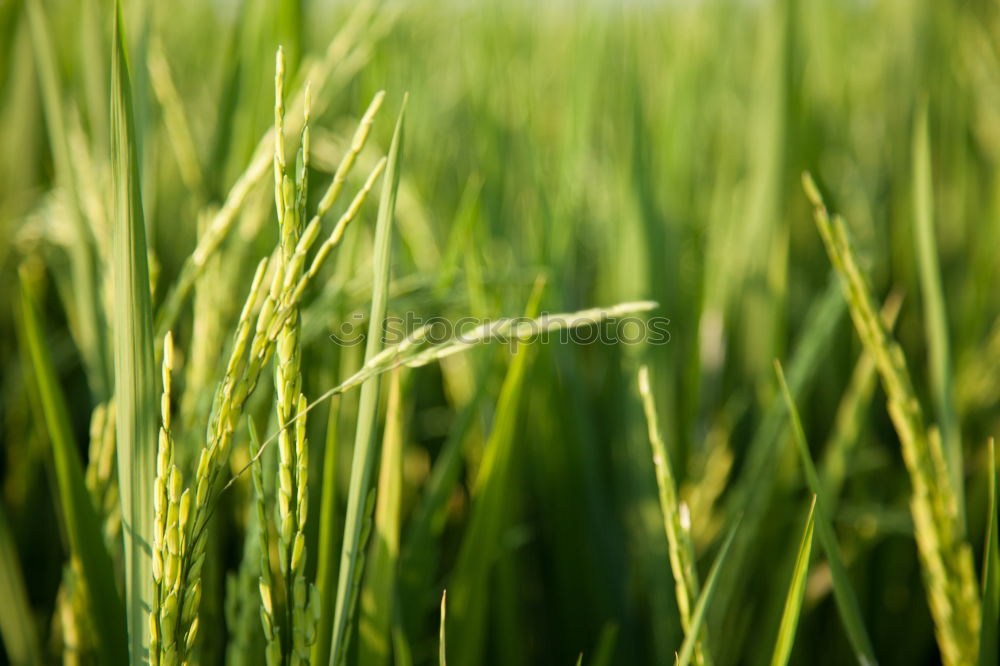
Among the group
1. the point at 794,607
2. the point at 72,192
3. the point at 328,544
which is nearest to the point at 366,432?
the point at 328,544

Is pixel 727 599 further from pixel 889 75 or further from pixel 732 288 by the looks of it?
pixel 889 75

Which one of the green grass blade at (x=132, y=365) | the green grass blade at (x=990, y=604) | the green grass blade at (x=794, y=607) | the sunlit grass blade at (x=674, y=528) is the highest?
the green grass blade at (x=132, y=365)

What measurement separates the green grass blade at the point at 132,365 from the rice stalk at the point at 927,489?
1.10ft

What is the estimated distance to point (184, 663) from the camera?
0.94ft

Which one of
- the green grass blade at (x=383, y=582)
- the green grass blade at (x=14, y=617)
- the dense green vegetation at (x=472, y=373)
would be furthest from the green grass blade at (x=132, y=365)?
the green grass blade at (x=14, y=617)

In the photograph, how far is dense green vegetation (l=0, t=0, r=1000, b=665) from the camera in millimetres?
299

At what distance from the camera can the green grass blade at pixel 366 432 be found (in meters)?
0.30

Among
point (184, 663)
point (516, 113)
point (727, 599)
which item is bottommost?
point (727, 599)

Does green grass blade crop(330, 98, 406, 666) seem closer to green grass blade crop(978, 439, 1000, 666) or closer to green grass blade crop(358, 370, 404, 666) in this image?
green grass blade crop(358, 370, 404, 666)

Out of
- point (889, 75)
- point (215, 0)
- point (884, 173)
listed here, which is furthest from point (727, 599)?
point (215, 0)

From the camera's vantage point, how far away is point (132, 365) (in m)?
0.30

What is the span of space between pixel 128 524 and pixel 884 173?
1.11 metres

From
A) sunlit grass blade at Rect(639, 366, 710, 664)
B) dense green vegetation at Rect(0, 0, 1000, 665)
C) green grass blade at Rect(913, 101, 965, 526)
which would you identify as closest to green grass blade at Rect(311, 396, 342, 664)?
dense green vegetation at Rect(0, 0, 1000, 665)

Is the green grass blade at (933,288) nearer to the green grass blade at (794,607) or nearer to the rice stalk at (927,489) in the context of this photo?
the rice stalk at (927,489)
